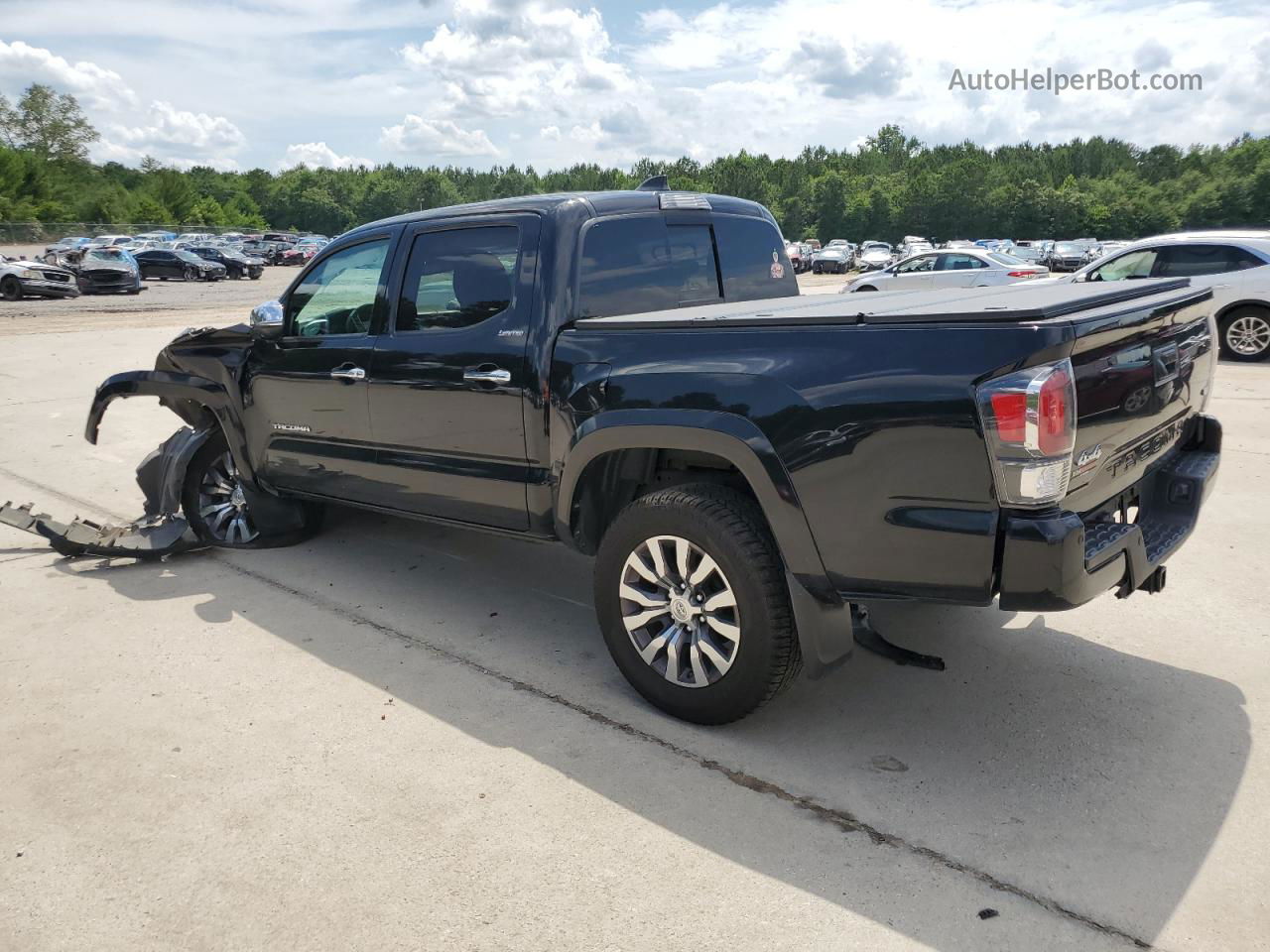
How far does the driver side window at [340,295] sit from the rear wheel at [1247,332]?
37.5 ft

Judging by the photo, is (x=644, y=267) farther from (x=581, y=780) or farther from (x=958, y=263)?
(x=958, y=263)

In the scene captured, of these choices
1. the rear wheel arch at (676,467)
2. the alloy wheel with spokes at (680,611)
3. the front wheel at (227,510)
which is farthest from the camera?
the front wheel at (227,510)

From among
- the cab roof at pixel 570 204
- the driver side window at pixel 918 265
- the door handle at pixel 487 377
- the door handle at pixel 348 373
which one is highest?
the cab roof at pixel 570 204

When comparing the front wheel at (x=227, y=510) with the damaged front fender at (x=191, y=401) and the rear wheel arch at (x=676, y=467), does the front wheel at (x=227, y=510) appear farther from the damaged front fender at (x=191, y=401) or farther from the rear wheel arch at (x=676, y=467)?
the rear wheel arch at (x=676, y=467)

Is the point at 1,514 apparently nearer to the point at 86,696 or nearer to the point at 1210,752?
the point at 86,696

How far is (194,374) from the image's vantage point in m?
5.55

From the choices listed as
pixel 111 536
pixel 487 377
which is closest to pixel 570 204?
pixel 487 377

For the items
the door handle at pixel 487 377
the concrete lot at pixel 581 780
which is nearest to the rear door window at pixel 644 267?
the door handle at pixel 487 377

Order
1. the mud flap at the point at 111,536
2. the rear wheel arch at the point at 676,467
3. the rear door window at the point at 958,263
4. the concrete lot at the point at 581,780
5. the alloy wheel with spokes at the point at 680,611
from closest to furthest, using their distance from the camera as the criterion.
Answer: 1. the concrete lot at the point at 581,780
2. the rear wheel arch at the point at 676,467
3. the alloy wheel with spokes at the point at 680,611
4. the mud flap at the point at 111,536
5. the rear door window at the point at 958,263

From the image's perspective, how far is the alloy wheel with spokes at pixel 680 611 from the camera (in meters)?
3.34

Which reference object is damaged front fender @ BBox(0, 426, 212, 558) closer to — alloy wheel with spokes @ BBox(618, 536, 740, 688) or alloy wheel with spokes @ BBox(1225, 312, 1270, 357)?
alloy wheel with spokes @ BBox(618, 536, 740, 688)

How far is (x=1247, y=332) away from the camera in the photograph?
1209 centimetres

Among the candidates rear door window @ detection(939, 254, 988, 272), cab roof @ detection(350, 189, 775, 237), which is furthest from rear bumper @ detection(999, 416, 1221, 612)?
rear door window @ detection(939, 254, 988, 272)

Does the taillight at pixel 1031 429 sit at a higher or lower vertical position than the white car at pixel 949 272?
higher
